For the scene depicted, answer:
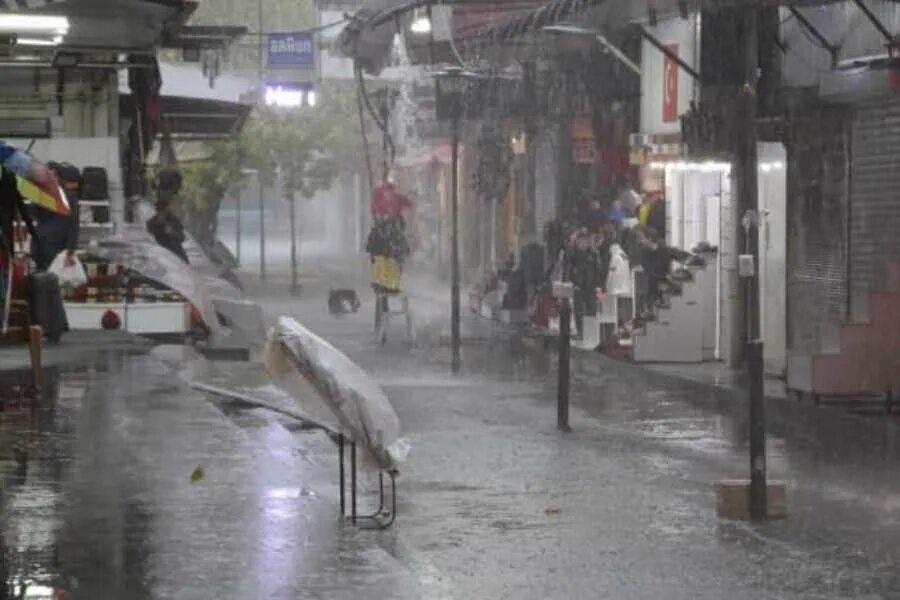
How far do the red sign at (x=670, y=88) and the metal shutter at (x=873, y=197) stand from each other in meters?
5.43

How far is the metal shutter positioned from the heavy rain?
48 millimetres

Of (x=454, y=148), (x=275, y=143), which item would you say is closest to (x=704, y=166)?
(x=454, y=148)

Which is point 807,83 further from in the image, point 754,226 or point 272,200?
point 272,200

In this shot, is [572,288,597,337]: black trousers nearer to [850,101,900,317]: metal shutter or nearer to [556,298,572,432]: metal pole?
[850,101,900,317]: metal shutter

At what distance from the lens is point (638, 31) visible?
25.1 m

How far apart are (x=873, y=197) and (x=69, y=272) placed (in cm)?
868

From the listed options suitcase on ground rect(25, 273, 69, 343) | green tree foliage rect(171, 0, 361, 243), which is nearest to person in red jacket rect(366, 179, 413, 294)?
suitcase on ground rect(25, 273, 69, 343)

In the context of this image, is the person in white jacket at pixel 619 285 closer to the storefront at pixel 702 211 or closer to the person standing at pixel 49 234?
the storefront at pixel 702 211

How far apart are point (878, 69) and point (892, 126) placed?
1363mm

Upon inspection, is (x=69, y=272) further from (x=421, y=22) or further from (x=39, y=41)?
(x=421, y=22)

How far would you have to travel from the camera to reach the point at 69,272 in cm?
2031

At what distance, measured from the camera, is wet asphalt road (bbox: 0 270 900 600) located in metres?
9.34

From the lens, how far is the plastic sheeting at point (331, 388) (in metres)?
10.6

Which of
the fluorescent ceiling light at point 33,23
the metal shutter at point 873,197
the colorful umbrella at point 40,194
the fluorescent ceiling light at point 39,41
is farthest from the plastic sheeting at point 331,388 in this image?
the metal shutter at point 873,197
